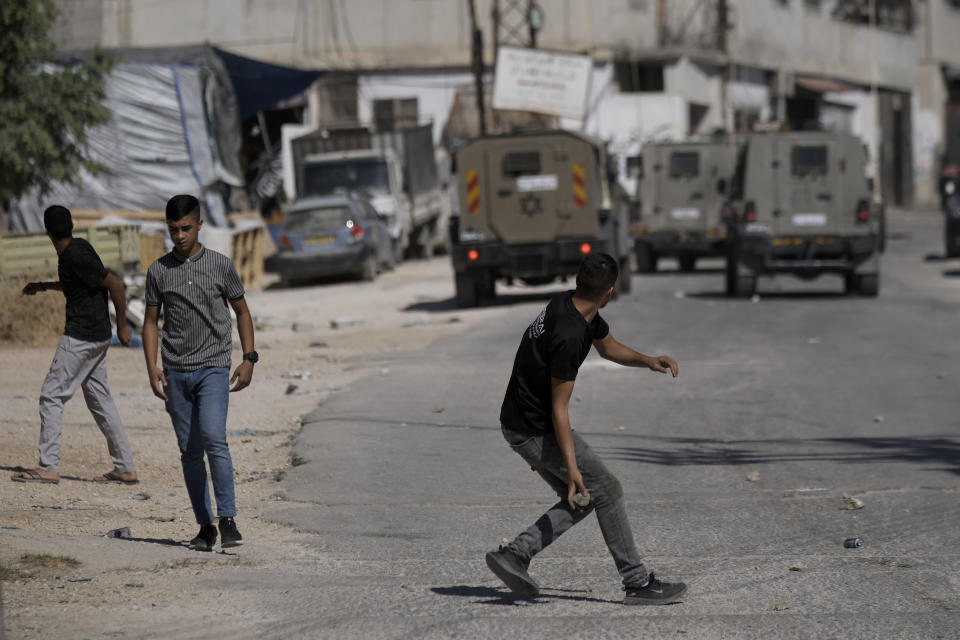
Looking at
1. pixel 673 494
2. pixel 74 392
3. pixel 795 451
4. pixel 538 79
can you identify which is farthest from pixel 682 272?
pixel 74 392

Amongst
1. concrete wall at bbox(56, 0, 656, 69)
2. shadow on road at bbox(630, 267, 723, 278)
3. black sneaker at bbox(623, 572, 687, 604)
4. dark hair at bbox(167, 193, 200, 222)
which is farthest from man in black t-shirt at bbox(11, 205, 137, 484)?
concrete wall at bbox(56, 0, 656, 69)

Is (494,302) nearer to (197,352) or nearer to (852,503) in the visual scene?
(852,503)

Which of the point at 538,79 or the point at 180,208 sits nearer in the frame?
the point at 180,208

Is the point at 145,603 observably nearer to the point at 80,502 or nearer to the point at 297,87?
the point at 80,502

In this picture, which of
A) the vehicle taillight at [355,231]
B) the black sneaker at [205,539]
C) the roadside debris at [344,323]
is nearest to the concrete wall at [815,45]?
the vehicle taillight at [355,231]

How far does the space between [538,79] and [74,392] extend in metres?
30.6

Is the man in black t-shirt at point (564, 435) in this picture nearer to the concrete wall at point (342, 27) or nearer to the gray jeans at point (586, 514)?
the gray jeans at point (586, 514)

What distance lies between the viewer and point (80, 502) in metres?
8.35

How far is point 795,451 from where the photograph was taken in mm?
10102

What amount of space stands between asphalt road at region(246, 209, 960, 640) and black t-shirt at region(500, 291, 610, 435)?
75cm

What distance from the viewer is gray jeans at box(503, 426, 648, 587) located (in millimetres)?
5770

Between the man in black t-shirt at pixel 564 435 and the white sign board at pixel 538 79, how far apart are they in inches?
1292

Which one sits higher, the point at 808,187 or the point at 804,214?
the point at 808,187

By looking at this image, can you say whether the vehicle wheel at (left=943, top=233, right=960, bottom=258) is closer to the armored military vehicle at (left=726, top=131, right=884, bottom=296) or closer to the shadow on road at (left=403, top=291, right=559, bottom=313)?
the armored military vehicle at (left=726, top=131, right=884, bottom=296)
